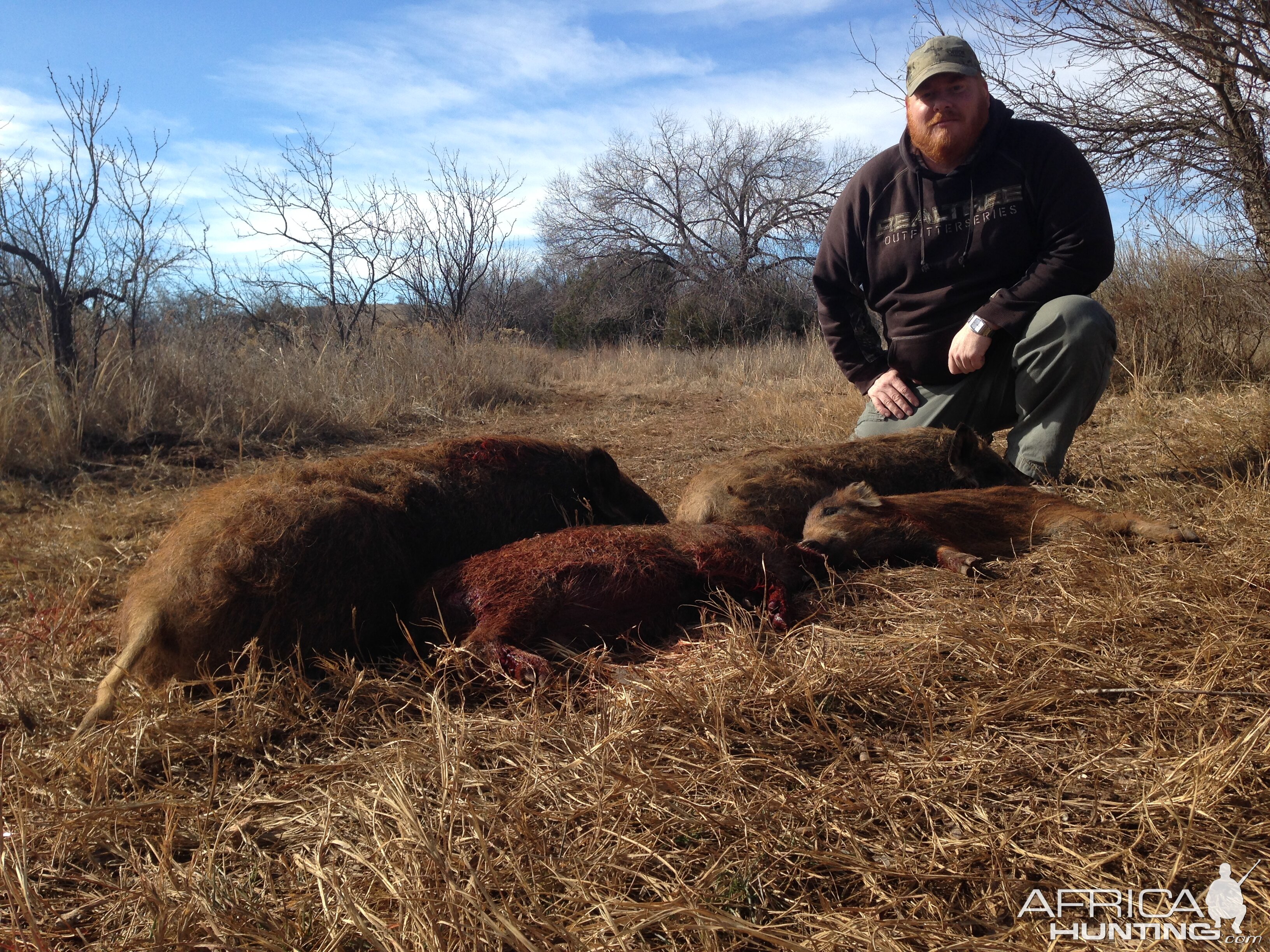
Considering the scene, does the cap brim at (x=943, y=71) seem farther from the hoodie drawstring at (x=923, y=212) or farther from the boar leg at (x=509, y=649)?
the boar leg at (x=509, y=649)

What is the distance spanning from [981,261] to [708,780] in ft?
12.6

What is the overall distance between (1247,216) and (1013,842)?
329 inches

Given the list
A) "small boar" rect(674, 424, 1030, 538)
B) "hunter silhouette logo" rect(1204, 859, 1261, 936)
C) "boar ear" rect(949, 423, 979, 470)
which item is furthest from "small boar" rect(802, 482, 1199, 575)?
"hunter silhouette logo" rect(1204, 859, 1261, 936)

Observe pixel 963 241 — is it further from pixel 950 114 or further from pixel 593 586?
pixel 593 586

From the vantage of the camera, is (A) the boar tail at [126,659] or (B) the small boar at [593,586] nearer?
(A) the boar tail at [126,659]

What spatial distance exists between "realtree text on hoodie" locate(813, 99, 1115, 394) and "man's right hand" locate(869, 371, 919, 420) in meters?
0.07

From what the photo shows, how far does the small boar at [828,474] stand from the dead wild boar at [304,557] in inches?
40.1

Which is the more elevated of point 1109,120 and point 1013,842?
point 1109,120

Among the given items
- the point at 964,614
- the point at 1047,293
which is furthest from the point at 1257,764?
the point at 1047,293

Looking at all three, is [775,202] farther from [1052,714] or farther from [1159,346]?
[1052,714]

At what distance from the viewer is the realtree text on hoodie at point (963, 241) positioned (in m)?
4.39

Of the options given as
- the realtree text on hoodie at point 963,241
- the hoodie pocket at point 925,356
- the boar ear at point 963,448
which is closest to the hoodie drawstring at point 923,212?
the realtree text on hoodie at point 963,241

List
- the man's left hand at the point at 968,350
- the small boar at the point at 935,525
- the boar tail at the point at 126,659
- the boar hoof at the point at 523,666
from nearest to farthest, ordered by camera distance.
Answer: the boar tail at the point at 126,659
the boar hoof at the point at 523,666
the small boar at the point at 935,525
the man's left hand at the point at 968,350

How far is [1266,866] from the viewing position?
57.4 inches
